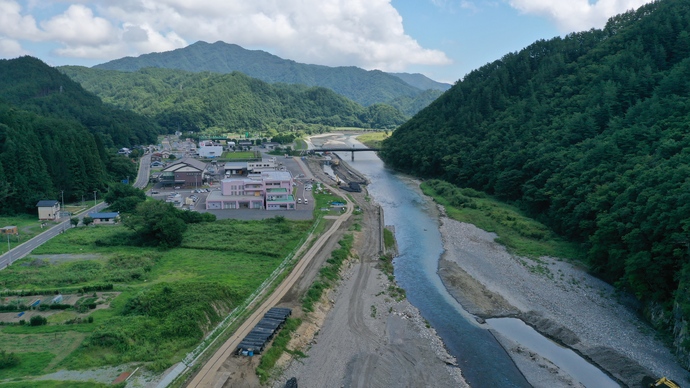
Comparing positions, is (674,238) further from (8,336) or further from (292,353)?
(8,336)

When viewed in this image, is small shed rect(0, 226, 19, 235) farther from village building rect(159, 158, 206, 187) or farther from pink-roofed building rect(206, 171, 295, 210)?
village building rect(159, 158, 206, 187)

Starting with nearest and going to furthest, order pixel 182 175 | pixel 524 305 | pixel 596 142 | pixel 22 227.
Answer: pixel 524 305 < pixel 22 227 < pixel 596 142 < pixel 182 175

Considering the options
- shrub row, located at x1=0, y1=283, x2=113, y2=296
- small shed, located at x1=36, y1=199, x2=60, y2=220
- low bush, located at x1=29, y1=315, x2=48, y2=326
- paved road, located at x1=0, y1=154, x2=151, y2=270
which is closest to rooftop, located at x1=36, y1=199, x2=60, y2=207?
small shed, located at x1=36, y1=199, x2=60, y2=220

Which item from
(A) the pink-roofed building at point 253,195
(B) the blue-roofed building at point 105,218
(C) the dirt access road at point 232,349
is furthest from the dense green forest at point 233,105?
(C) the dirt access road at point 232,349

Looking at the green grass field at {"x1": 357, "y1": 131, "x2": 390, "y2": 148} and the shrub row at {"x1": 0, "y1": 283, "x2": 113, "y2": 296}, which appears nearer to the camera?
the shrub row at {"x1": 0, "y1": 283, "x2": 113, "y2": 296}

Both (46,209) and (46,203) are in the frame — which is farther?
(46,203)

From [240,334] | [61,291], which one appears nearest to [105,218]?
[61,291]

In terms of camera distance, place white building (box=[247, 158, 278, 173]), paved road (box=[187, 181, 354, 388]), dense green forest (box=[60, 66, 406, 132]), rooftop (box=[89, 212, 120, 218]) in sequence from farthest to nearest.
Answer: dense green forest (box=[60, 66, 406, 132]), white building (box=[247, 158, 278, 173]), rooftop (box=[89, 212, 120, 218]), paved road (box=[187, 181, 354, 388])

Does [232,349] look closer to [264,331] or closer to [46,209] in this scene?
[264,331]
